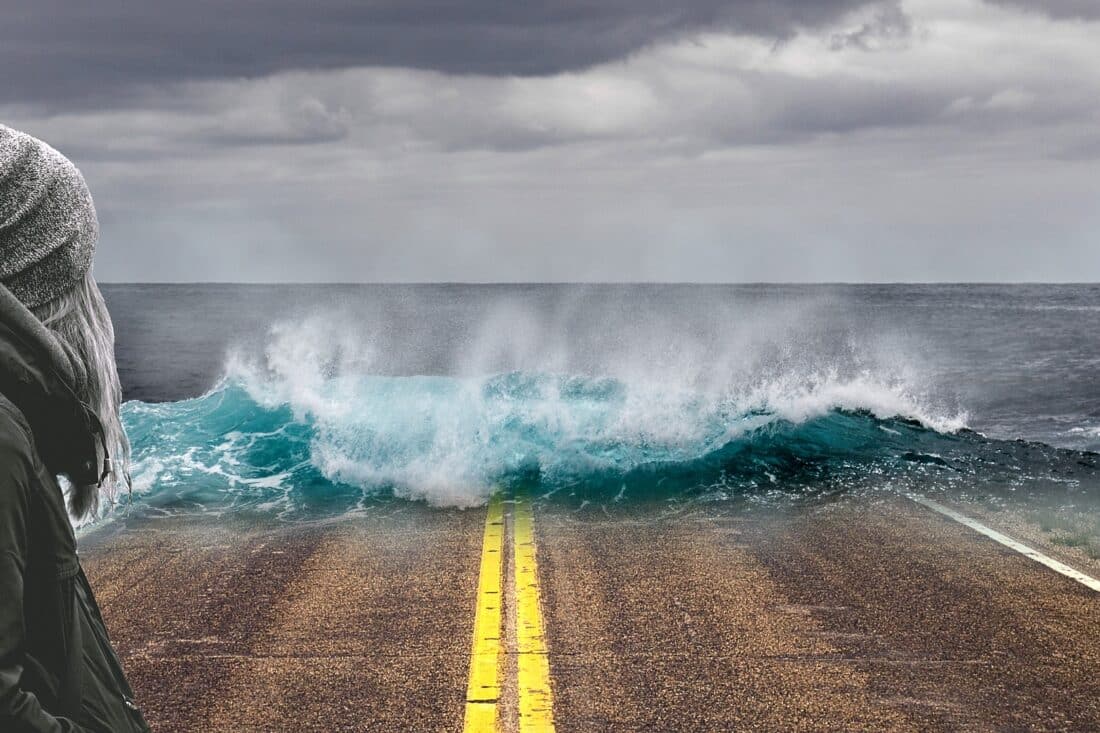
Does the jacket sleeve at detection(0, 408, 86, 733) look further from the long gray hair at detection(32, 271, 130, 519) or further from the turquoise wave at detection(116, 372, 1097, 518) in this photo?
the turquoise wave at detection(116, 372, 1097, 518)

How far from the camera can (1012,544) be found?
697 centimetres

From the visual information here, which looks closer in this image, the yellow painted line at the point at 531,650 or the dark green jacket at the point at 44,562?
the dark green jacket at the point at 44,562

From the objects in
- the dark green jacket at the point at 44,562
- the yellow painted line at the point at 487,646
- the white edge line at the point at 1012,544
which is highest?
the dark green jacket at the point at 44,562

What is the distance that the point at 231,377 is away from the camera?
1422 cm

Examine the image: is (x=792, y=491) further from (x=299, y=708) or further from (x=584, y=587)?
(x=299, y=708)

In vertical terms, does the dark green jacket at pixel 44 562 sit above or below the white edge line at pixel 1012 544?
above

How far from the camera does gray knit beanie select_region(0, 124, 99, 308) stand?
1.73 meters

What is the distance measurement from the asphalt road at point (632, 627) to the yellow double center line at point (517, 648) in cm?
6

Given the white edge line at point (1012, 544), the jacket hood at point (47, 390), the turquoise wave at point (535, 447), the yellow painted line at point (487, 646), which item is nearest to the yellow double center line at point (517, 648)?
the yellow painted line at point (487, 646)

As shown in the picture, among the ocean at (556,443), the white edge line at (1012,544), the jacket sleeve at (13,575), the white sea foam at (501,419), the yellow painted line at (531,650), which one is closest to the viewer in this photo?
the jacket sleeve at (13,575)

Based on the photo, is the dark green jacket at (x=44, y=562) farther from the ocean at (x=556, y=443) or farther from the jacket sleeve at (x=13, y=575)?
the ocean at (x=556, y=443)

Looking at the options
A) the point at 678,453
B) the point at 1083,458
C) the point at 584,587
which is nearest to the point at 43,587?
the point at 584,587

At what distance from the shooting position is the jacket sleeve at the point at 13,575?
1.39 metres

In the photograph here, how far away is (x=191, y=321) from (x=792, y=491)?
A: 82.3 m
